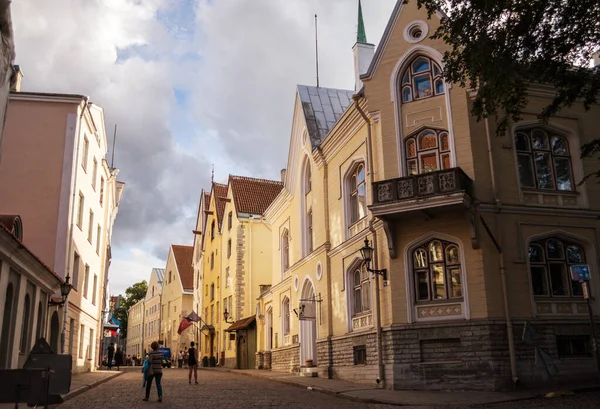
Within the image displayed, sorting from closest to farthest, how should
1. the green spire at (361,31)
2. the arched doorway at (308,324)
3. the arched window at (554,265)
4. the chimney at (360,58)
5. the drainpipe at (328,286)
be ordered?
the arched window at (554,265) → the drainpipe at (328,286) → the arched doorway at (308,324) → the chimney at (360,58) → the green spire at (361,31)

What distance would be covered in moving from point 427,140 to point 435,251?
3487 mm

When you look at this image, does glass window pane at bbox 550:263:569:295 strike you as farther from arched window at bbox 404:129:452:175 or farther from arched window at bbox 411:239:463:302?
arched window at bbox 404:129:452:175

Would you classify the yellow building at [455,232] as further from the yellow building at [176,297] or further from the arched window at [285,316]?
the yellow building at [176,297]

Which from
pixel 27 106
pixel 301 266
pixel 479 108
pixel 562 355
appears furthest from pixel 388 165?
pixel 27 106

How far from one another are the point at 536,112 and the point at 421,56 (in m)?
4.03

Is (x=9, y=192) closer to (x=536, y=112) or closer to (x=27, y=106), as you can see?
(x=27, y=106)

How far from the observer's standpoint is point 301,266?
91.0 ft

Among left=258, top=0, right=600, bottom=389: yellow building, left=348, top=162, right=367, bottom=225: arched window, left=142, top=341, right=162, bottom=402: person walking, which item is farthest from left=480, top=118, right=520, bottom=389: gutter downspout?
left=142, top=341, right=162, bottom=402: person walking

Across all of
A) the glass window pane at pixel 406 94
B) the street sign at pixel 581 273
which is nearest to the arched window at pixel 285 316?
the glass window pane at pixel 406 94

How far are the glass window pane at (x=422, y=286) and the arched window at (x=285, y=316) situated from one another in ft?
44.8

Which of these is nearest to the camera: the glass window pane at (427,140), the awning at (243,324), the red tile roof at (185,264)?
the glass window pane at (427,140)

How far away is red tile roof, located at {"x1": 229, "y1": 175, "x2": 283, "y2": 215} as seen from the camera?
142 feet

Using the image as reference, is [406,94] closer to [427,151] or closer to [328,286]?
[427,151]

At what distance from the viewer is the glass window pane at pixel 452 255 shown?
17.5 metres
